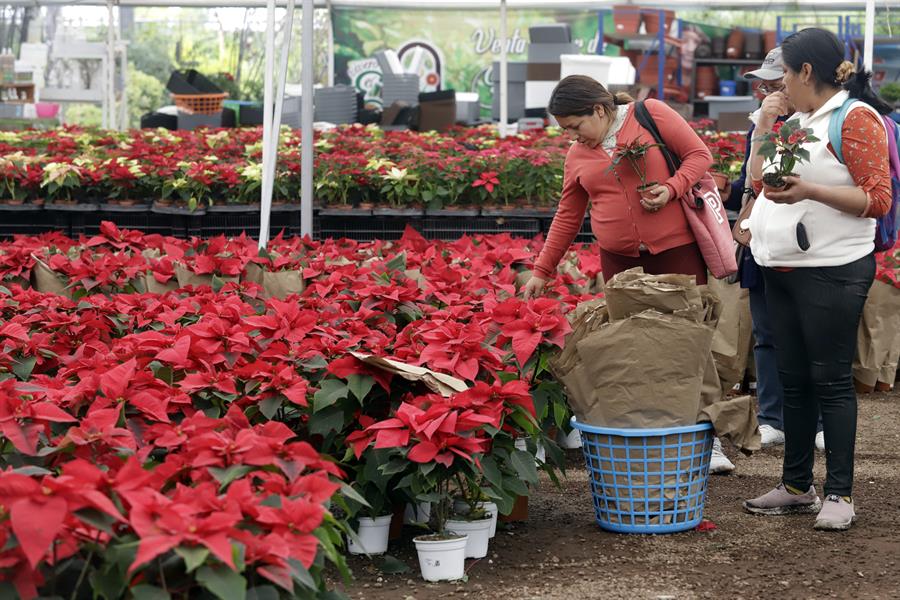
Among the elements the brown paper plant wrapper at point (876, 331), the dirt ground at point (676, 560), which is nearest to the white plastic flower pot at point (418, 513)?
the dirt ground at point (676, 560)

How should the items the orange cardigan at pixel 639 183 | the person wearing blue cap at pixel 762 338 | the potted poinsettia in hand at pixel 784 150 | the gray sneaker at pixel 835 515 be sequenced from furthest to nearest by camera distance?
1. the person wearing blue cap at pixel 762 338
2. the orange cardigan at pixel 639 183
3. the gray sneaker at pixel 835 515
4. the potted poinsettia in hand at pixel 784 150

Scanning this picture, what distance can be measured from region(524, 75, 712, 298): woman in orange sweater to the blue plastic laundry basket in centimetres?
70

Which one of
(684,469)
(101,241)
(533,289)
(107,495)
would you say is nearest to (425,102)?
(101,241)

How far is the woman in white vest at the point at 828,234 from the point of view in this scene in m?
3.32

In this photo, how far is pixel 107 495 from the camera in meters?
2.01

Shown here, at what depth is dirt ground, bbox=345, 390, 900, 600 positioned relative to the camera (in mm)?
3062

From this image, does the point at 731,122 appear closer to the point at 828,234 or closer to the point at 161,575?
the point at 828,234

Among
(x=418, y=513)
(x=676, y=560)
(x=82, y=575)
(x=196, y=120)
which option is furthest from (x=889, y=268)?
(x=196, y=120)

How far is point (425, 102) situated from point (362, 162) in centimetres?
597

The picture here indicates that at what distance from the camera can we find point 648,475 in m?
3.45

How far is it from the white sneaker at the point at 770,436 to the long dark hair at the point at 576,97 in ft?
5.50

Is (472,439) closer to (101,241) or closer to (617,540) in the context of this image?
(617,540)

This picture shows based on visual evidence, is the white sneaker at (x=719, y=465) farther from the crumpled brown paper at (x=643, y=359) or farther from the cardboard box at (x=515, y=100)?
the cardboard box at (x=515, y=100)

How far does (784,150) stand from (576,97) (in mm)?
791
